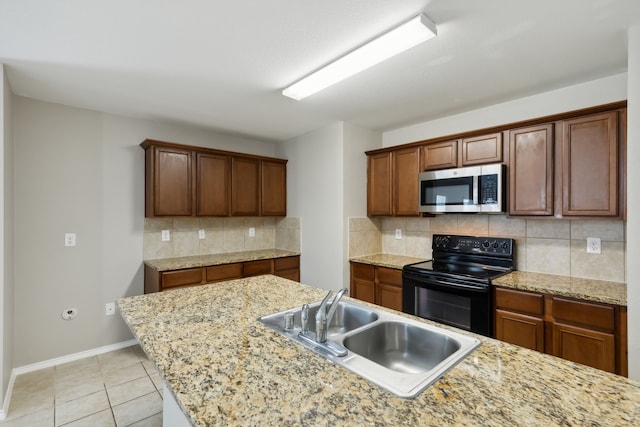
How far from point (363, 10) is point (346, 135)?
1.94 m

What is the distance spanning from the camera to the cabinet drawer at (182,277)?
2973 millimetres

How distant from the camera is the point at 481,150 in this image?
110 inches

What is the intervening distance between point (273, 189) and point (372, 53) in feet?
8.14

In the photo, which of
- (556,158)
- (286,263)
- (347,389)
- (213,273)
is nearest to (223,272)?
(213,273)

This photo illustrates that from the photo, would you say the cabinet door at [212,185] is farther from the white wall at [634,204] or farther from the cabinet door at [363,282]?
the white wall at [634,204]

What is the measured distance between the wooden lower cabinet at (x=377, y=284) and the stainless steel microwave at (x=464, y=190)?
756 millimetres

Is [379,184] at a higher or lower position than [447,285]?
higher

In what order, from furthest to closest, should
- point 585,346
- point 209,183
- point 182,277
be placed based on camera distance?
point 209,183, point 182,277, point 585,346

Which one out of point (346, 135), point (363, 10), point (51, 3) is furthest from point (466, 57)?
point (51, 3)

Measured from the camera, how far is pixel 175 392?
892 mm

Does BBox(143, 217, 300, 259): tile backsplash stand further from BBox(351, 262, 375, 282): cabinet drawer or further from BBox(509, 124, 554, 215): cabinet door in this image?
BBox(509, 124, 554, 215): cabinet door

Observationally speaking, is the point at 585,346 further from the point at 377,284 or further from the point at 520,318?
the point at 377,284

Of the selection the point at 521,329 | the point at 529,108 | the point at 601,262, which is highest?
the point at 529,108

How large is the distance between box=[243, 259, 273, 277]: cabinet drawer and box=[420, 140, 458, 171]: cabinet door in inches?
80.8
